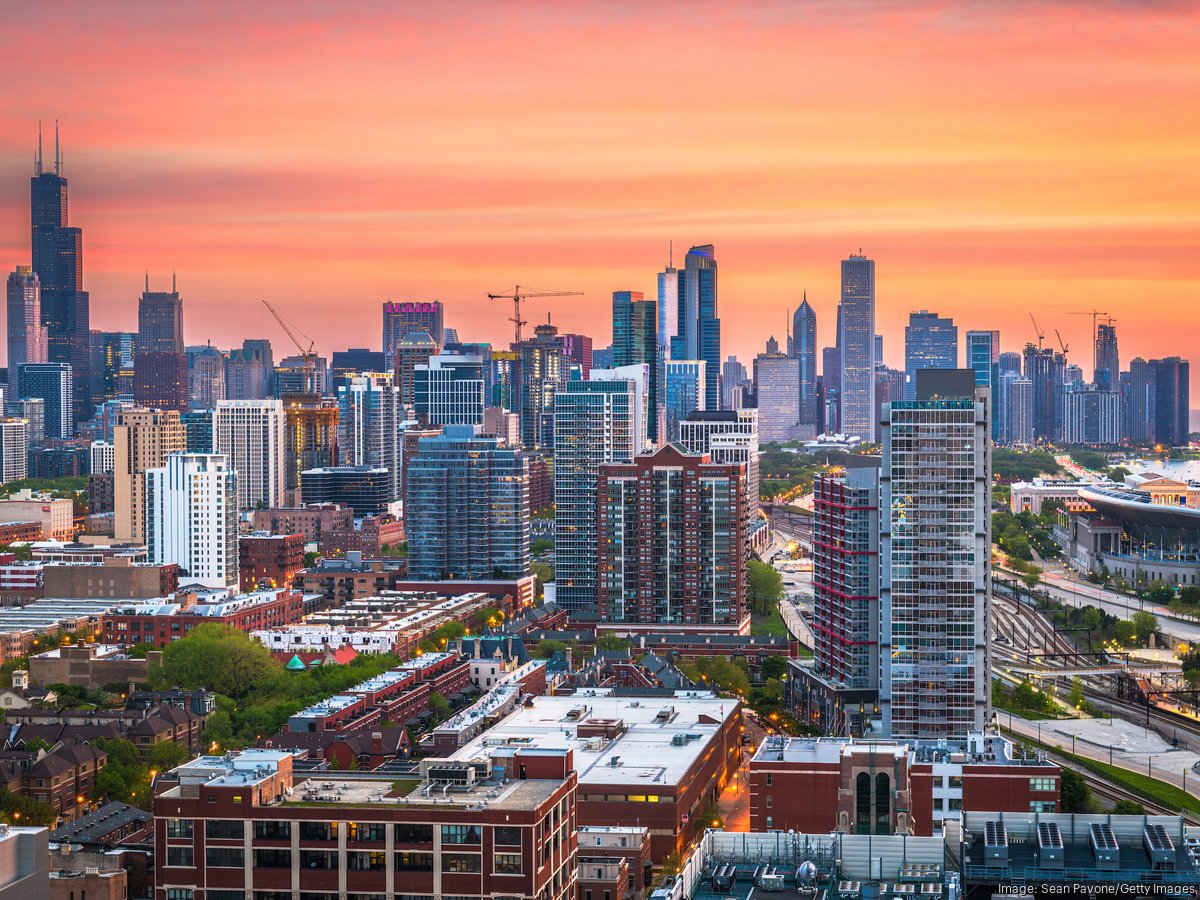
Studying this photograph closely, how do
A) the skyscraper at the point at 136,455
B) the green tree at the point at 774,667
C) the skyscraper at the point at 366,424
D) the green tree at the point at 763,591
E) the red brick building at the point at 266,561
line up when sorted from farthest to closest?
1. the skyscraper at the point at 366,424
2. the skyscraper at the point at 136,455
3. the red brick building at the point at 266,561
4. the green tree at the point at 763,591
5. the green tree at the point at 774,667

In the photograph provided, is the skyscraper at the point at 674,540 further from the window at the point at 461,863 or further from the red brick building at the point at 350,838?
the window at the point at 461,863

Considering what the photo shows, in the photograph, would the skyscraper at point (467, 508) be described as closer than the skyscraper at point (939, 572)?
No

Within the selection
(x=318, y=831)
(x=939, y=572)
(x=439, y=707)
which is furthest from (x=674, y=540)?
(x=318, y=831)

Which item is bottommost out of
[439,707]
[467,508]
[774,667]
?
[439,707]

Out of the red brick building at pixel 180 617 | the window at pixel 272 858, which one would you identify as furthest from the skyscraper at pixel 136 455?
the window at pixel 272 858

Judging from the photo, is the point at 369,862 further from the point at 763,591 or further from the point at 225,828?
the point at 763,591

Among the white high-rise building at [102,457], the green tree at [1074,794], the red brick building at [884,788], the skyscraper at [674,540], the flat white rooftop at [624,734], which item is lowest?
the green tree at [1074,794]

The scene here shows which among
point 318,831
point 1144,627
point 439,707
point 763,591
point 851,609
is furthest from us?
point 763,591
